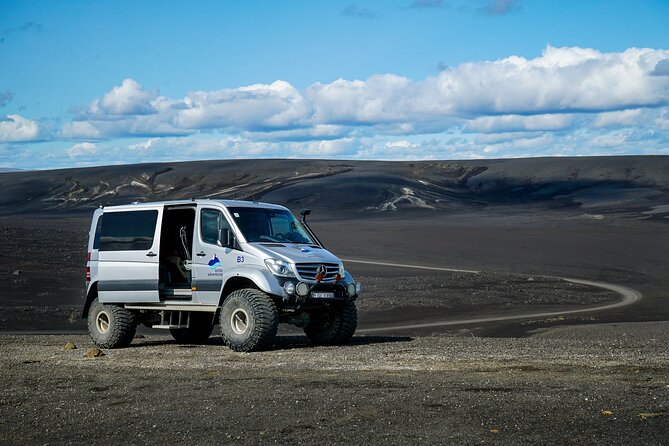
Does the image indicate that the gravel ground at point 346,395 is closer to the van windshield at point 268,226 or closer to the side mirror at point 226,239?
the side mirror at point 226,239

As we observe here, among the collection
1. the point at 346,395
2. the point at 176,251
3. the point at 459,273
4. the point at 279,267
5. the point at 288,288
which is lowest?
the point at 459,273

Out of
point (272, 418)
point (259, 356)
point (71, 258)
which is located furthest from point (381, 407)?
point (71, 258)

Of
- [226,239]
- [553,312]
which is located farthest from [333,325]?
[553,312]

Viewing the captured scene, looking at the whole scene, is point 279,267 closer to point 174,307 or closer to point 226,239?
point 226,239

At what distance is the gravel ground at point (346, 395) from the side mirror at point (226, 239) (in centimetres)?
170

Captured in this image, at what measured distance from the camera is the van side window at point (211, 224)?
55.1 feet

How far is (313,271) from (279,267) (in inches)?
23.5

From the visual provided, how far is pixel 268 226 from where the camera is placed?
17.1m

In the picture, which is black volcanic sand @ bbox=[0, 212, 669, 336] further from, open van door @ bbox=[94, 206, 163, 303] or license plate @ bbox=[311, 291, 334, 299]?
open van door @ bbox=[94, 206, 163, 303]

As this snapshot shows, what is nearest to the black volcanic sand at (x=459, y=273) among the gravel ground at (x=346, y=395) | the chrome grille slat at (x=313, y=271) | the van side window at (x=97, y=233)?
the chrome grille slat at (x=313, y=271)

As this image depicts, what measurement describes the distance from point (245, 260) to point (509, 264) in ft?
93.9

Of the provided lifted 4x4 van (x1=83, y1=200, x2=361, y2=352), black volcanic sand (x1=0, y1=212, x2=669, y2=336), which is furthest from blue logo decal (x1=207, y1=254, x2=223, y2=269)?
black volcanic sand (x1=0, y1=212, x2=669, y2=336)

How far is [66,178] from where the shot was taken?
118188 millimetres

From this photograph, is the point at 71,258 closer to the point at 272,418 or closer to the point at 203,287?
the point at 203,287
